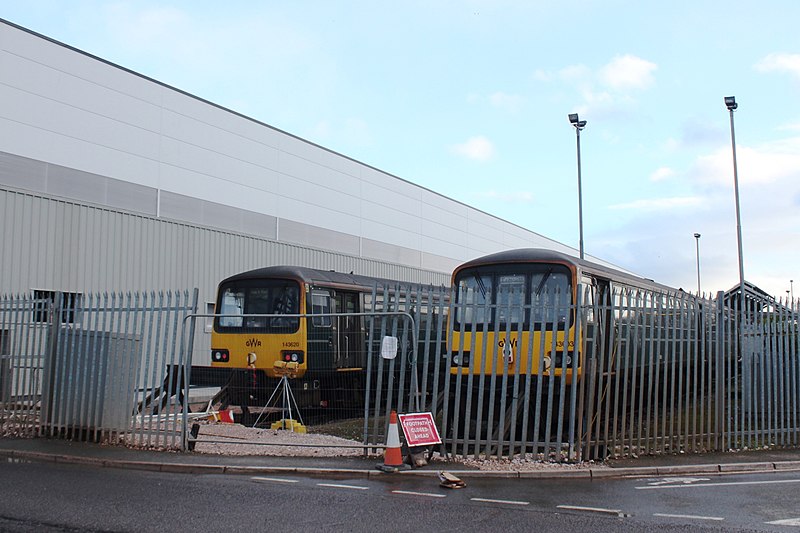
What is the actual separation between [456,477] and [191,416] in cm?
680

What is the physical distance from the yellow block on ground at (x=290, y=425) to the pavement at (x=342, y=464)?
7.79ft

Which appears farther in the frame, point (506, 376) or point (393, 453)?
point (506, 376)

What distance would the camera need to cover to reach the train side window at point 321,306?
683 inches

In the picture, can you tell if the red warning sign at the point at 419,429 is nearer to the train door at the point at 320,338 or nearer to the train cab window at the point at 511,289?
→ the train cab window at the point at 511,289

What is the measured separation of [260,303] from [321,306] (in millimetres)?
1441

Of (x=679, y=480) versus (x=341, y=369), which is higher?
(x=341, y=369)

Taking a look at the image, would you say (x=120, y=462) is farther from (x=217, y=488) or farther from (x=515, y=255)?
(x=515, y=255)

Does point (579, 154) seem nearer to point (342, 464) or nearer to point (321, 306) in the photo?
point (321, 306)

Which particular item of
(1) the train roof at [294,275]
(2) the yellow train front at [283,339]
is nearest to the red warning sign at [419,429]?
(2) the yellow train front at [283,339]

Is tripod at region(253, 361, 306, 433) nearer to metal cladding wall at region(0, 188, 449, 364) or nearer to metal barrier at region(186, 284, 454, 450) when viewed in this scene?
metal barrier at region(186, 284, 454, 450)

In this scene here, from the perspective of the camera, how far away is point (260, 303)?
17.7 meters

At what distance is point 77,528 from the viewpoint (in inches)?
268

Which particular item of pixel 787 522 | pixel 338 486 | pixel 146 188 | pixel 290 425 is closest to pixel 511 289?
pixel 290 425

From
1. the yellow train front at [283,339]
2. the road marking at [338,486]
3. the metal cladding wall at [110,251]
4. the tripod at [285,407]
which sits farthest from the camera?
the metal cladding wall at [110,251]
